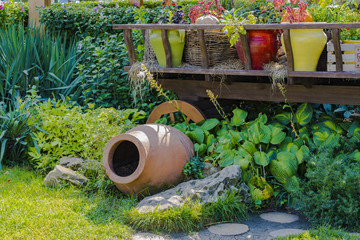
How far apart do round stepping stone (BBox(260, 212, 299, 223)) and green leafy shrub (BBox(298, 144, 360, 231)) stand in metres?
0.14

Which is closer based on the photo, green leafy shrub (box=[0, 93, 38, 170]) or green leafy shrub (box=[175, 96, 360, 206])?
green leafy shrub (box=[175, 96, 360, 206])

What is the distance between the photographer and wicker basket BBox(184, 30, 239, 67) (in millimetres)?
4625

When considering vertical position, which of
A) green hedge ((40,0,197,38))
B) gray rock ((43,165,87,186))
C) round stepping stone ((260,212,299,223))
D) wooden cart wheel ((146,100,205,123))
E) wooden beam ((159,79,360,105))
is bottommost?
round stepping stone ((260,212,299,223))

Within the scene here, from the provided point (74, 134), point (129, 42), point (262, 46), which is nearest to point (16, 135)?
point (74, 134)

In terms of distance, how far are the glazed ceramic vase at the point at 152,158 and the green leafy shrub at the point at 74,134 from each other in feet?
1.63

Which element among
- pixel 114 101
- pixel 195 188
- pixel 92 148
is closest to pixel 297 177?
pixel 195 188

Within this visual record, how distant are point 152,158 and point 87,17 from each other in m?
4.07

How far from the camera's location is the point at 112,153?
14.4ft

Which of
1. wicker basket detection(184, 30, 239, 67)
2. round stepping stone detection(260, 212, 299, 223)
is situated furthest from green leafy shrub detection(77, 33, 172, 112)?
round stepping stone detection(260, 212, 299, 223)

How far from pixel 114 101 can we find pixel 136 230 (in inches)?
116

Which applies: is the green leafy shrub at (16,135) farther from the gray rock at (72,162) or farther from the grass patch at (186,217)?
the grass patch at (186,217)

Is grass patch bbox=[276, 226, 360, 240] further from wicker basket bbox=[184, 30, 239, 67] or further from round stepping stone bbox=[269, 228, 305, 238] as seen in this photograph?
wicker basket bbox=[184, 30, 239, 67]

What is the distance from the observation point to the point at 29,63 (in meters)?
6.54

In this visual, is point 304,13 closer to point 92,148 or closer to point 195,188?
point 195,188
